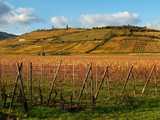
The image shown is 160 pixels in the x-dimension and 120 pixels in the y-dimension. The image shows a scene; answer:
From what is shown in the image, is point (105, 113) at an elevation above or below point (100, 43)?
above

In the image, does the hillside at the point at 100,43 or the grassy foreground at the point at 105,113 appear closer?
the grassy foreground at the point at 105,113

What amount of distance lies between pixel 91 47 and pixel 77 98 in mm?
140879

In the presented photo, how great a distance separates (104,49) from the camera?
6481 inches

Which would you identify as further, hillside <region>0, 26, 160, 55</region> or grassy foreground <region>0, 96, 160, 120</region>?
hillside <region>0, 26, 160, 55</region>

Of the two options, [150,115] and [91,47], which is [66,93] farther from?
[91,47]

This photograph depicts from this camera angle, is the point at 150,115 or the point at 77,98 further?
the point at 77,98

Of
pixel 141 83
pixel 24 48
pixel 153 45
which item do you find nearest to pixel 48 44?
pixel 24 48

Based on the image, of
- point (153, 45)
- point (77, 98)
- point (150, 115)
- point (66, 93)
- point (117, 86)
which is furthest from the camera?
point (153, 45)

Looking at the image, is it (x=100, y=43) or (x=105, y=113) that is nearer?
(x=105, y=113)

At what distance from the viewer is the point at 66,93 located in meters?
31.1

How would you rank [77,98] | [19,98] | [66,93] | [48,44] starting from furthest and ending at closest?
1. [48,44]
2. [66,93]
3. [77,98]
4. [19,98]

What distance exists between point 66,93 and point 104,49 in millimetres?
133986

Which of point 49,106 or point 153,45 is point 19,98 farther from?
point 153,45

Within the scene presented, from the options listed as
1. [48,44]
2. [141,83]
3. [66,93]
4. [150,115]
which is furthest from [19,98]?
[48,44]
